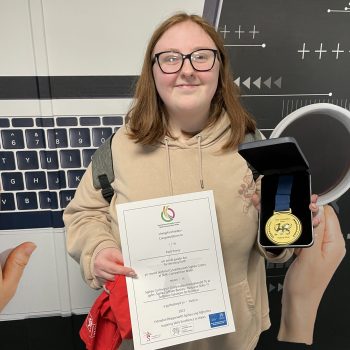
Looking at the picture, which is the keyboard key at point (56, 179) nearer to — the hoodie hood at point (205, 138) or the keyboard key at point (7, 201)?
the keyboard key at point (7, 201)

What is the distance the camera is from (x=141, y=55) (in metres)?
1.18

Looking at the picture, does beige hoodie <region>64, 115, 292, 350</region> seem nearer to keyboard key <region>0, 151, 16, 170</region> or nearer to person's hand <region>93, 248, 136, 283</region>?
person's hand <region>93, 248, 136, 283</region>

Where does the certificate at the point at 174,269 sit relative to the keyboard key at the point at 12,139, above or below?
below

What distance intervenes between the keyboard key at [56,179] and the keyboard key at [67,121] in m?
0.17

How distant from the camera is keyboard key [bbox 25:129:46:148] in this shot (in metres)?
1.21

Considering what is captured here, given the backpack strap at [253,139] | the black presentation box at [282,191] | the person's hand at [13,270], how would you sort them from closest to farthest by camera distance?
the black presentation box at [282,191] < the backpack strap at [253,139] < the person's hand at [13,270]

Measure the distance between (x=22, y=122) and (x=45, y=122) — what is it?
0.08m

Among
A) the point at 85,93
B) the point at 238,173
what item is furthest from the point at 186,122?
the point at 85,93

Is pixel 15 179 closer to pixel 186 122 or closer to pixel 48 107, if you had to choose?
pixel 48 107

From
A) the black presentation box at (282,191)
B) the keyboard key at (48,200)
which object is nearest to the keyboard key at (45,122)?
the keyboard key at (48,200)

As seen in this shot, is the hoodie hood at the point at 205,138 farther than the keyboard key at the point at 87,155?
No

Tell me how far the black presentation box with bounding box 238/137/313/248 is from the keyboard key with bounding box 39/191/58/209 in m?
0.75

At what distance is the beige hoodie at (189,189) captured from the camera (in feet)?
3.06

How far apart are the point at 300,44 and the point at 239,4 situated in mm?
255
